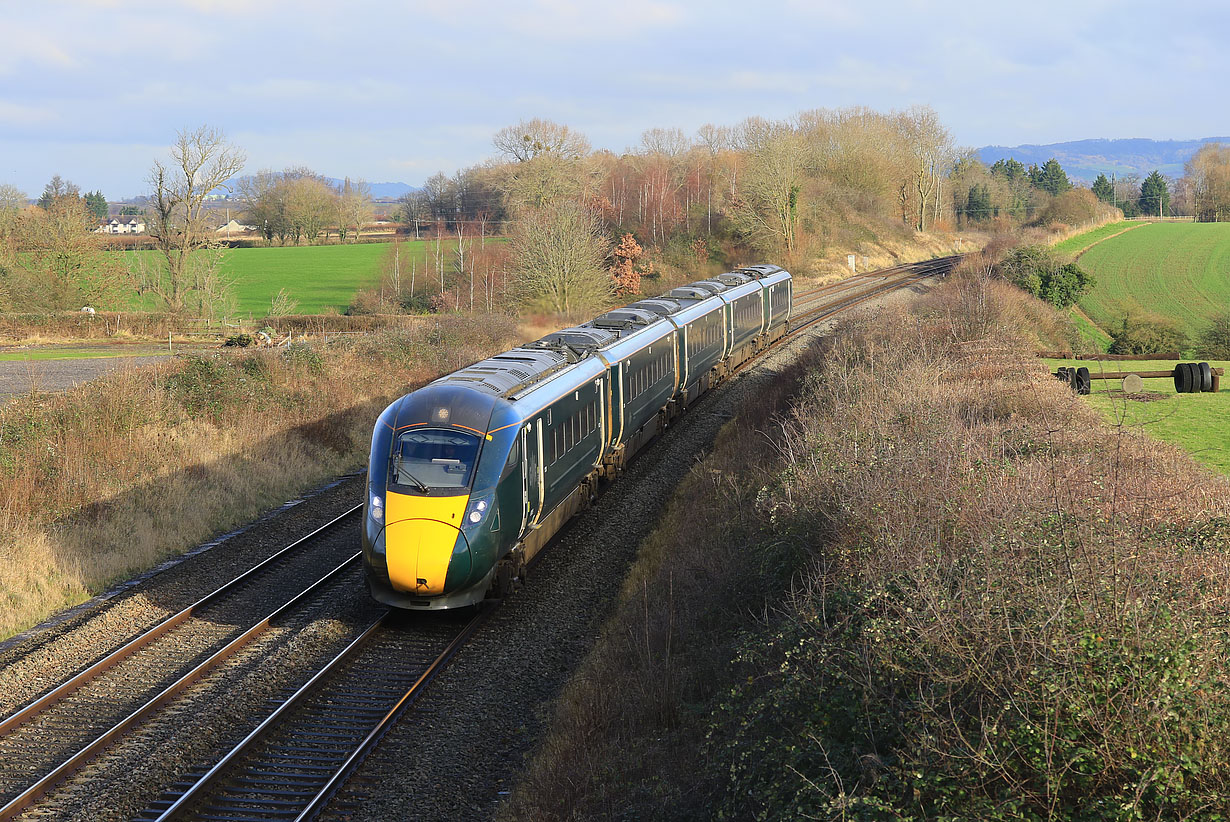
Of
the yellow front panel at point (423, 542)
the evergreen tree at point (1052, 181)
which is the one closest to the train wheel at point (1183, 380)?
the yellow front panel at point (423, 542)

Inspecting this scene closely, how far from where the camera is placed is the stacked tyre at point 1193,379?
21141mm

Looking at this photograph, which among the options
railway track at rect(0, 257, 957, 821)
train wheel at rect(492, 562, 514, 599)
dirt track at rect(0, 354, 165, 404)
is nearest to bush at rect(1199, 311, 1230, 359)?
train wheel at rect(492, 562, 514, 599)

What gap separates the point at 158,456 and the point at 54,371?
2007cm

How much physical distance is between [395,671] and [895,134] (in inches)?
3473

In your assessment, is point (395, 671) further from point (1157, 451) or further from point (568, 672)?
point (1157, 451)

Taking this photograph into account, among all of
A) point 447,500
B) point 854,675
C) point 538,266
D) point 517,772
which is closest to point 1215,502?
point 854,675

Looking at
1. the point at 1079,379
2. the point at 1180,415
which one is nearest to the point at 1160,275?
the point at 1079,379

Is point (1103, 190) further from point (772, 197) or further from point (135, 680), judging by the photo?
point (135, 680)

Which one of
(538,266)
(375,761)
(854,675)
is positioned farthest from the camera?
(538,266)

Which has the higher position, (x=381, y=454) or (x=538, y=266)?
(x=538, y=266)

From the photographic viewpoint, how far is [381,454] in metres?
12.4

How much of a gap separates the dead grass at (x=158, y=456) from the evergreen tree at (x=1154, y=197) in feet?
452

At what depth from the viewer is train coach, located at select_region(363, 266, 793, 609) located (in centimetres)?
1174

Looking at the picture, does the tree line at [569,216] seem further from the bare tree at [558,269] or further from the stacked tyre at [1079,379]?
the stacked tyre at [1079,379]
